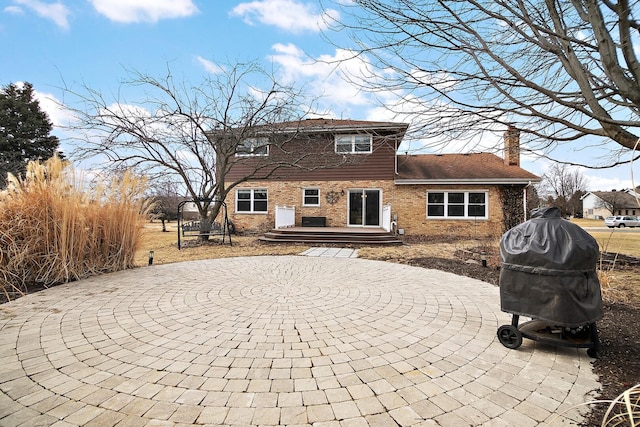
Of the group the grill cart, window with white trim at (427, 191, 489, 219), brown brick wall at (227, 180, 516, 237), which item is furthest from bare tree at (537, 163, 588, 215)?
the grill cart

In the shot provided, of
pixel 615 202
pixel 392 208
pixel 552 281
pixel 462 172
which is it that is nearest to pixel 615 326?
pixel 552 281

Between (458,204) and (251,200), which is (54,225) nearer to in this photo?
(251,200)

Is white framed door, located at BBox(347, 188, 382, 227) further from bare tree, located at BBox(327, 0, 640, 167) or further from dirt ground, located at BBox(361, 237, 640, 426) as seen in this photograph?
bare tree, located at BBox(327, 0, 640, 167)

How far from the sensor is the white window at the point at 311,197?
1562 cm

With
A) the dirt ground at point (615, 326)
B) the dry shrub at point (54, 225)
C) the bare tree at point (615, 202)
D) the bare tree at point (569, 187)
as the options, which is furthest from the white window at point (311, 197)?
the bare tree at point (615, 202)

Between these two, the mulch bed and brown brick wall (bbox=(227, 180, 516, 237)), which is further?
brown brick wall (bbox=(227, 180, 516, 237))

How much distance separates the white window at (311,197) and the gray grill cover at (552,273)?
42.6 feet

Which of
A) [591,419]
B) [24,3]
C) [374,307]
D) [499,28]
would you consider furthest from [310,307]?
[24,3]

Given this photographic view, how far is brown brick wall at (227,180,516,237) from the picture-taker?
14281 mm

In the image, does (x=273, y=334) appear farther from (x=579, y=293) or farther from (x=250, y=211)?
(x=250, y=211)

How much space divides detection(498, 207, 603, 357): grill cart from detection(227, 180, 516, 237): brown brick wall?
12049mm

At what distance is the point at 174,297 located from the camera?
434 centimetres

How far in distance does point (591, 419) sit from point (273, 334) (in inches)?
100

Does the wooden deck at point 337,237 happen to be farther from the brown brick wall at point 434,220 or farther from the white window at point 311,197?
the white window at point 311,197
